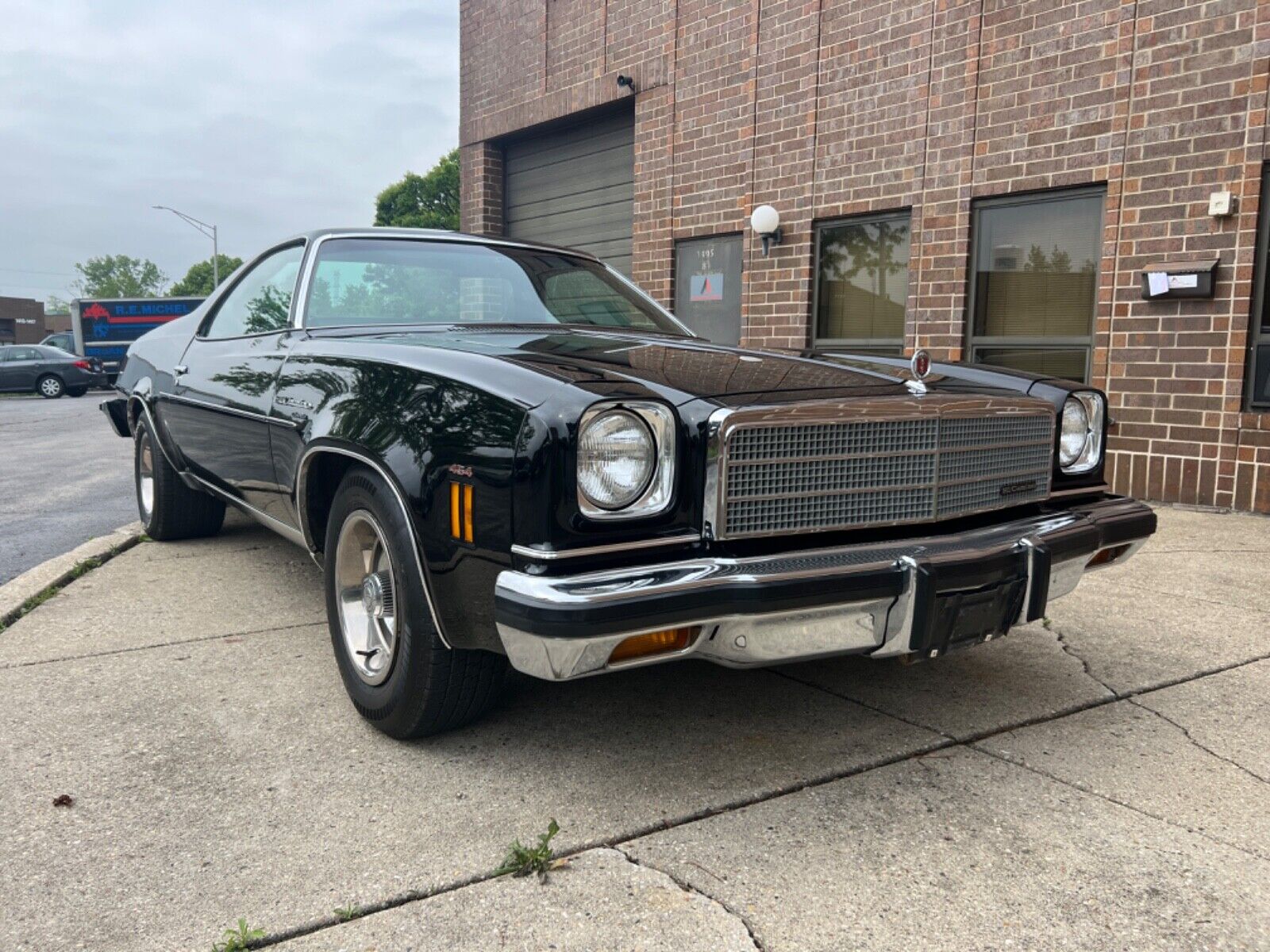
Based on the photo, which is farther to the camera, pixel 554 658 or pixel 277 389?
pixel 277 389

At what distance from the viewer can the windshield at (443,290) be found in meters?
3.43

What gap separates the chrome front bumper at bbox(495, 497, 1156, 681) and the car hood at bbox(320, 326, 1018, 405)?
399 mm

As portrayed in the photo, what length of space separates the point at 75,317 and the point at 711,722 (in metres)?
33.3

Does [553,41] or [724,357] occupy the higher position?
[553,41]

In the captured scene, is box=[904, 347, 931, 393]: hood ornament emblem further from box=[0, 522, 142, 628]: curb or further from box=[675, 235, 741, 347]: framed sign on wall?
box=[675, 235, 741, 347]: framed sign on wall

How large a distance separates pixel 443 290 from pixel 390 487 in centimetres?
124

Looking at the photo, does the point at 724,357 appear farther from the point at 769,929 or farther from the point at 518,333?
the point at 769,929

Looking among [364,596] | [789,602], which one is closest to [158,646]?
[364,596]

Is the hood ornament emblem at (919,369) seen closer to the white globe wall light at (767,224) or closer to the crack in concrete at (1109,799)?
the crack in concrete at (1109,799)

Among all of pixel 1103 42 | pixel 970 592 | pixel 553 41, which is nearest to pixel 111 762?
pixel 970 592

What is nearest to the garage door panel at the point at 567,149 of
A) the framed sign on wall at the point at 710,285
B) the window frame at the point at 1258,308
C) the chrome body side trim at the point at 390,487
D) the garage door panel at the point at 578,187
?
the garage door panel at the point at 578,187

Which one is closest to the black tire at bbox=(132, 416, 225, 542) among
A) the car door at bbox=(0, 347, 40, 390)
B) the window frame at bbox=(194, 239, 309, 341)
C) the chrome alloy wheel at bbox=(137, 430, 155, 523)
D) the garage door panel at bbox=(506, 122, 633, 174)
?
the chrome alloy wheel at bbox=(137, 430, 155, 523)

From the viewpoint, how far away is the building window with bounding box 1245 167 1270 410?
604 centimetres

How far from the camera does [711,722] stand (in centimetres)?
280
